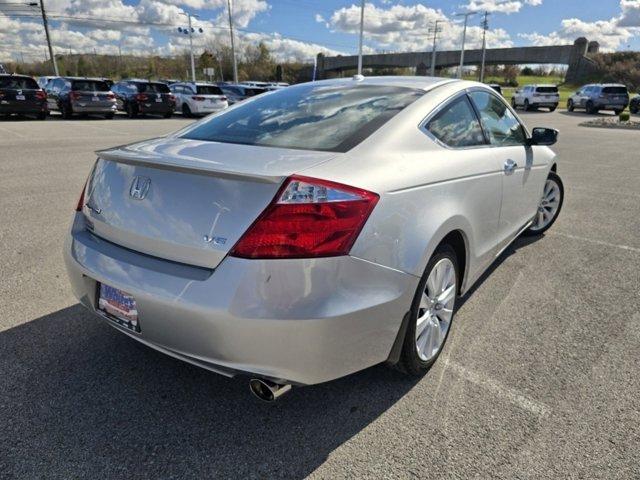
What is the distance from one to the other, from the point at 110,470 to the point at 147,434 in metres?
0.23

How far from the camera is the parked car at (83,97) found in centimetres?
1906

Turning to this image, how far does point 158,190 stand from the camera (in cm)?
219

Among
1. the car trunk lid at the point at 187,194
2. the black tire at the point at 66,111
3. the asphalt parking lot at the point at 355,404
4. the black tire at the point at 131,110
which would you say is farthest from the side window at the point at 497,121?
the black tire at the point at 131,110

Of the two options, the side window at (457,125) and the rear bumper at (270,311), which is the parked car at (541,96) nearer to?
the side window at (457,125)

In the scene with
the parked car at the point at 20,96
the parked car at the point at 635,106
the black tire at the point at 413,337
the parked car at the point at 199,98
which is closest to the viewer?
the black tire at the point at 413,337

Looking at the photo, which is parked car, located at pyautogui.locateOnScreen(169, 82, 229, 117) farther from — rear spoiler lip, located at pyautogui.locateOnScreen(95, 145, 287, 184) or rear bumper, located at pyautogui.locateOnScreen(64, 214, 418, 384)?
rear bumper, located at pyautogui.locateOnScreen(64, 214, 418, 384)

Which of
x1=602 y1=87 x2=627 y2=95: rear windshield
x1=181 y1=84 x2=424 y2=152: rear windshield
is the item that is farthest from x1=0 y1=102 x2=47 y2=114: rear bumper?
x1=602 y1=87 x2=627 y2=95: rear windshield

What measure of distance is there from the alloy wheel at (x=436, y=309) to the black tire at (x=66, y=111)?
20111 mm

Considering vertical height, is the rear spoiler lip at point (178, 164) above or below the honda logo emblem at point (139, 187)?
above

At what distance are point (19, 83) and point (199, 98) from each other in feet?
24.1

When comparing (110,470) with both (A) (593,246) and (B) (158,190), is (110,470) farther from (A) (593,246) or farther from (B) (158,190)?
(A) (593,246)

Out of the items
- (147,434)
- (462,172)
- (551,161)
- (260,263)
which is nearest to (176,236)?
(260,263)

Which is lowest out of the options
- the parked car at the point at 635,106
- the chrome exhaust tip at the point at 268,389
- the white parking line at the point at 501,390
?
the parked car at the point at 635,106

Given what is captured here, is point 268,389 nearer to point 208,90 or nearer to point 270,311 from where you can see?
point 270,311
